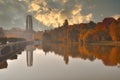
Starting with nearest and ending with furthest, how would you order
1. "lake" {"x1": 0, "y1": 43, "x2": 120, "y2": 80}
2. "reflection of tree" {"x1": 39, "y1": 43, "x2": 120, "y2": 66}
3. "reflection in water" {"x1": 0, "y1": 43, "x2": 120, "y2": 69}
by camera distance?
"lake" {"x1": 0, "y1": 43, "x2": 120, "y2": 80}, "reflection in water" {"x1": 0, "y1": 43, "x2": 120, "y2": 69}, "reflection of tree" {"x1": 39, "y1": 43, "x2": 120, "y2": 66}

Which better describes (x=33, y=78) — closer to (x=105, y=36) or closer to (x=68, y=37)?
(x=105, y=36)

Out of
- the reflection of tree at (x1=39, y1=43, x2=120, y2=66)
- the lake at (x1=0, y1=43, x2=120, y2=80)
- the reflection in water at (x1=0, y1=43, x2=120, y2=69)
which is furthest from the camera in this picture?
the reflection of tree at (x1=39, y1=43, x2=120, y2=66)

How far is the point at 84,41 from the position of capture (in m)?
150

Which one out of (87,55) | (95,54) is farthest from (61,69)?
(95,54)

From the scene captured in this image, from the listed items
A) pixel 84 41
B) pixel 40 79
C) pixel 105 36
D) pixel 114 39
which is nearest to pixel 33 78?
pixel 40 79

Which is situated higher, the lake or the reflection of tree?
the reflection of tree

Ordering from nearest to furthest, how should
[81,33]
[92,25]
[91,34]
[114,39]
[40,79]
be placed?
[40,79], [114,39], [91,34], [81,33], [92,25]

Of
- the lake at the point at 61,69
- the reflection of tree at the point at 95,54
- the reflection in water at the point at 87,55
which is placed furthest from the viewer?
the reflection of tree at the point at 95,54

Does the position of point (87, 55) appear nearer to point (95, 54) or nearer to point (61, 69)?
point (95, 54)

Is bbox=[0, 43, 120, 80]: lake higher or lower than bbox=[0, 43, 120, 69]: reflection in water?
lower

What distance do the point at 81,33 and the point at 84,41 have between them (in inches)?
595

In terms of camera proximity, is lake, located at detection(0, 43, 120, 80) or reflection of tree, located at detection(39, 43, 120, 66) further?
reflection of tree, located at detection(39, 43, 120, 66)

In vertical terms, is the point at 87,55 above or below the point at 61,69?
above

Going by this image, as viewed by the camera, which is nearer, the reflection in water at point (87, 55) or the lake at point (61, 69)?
the lake at point (61, 69)
